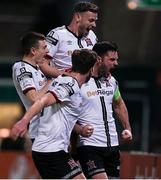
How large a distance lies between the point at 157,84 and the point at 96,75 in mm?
12670

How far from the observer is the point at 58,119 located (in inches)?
347

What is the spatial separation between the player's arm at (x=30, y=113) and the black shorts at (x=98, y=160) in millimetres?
1260

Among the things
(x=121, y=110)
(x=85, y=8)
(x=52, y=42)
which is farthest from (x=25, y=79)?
(x=121, y=110)

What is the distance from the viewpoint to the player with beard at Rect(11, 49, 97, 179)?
8797 mm

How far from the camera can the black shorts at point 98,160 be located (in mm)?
9672

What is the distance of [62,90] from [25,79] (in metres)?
0.71

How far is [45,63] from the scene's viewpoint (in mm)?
9773

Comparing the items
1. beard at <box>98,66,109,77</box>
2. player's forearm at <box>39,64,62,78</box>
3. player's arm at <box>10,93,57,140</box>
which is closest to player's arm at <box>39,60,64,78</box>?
player's forearm at <box>39,64,62,78</box>

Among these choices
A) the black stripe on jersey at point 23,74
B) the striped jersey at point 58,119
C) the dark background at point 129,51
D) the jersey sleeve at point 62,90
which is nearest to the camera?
the jersey sleeve at point 62,90

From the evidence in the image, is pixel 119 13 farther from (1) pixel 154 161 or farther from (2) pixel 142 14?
(1) pixel 154 161

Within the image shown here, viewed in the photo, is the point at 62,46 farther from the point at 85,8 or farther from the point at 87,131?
the point at 87,131

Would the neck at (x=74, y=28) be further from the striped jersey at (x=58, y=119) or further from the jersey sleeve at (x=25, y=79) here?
the striped jersey at (x=58, y=119)

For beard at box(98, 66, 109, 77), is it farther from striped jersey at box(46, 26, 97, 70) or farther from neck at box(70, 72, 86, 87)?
neck at box(70, 72, 86, 87)

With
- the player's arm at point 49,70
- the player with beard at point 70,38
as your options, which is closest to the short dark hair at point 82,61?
the player's arm at point 49,70
